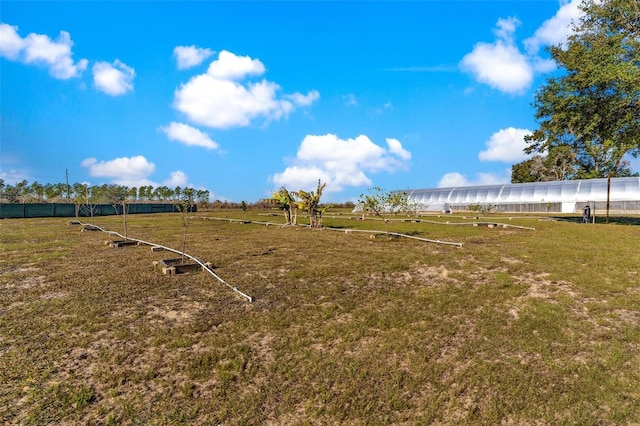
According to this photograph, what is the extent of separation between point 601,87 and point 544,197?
29.7 metres

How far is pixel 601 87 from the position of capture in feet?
68.6

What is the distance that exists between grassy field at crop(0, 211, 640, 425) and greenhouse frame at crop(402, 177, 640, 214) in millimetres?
27844

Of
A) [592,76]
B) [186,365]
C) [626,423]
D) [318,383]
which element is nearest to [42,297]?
[186,365]

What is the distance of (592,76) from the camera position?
768 inches

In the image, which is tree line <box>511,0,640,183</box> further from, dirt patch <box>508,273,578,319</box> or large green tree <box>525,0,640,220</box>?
dirt patch <box>508,273,578,319</box>

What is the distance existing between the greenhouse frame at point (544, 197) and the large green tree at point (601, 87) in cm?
1456

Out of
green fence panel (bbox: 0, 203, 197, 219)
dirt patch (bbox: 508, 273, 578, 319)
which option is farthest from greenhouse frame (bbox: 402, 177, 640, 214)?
green fence panel (bbox: 0, 203, 197, 219)

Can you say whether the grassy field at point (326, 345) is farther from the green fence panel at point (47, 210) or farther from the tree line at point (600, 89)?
the green fence panel at point (47, 210)

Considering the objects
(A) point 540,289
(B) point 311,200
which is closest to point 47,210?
(B) point 311,200

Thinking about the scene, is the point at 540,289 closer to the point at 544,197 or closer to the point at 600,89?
the point at 600,89

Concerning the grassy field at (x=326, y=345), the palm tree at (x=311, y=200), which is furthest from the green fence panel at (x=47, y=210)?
the grassy field at (x=326, y=345)

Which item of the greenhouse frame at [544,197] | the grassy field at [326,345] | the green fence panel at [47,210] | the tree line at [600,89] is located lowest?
the grassy field at [326,345]

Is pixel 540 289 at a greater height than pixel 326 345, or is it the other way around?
pixel 540 289

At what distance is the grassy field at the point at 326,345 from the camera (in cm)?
421
